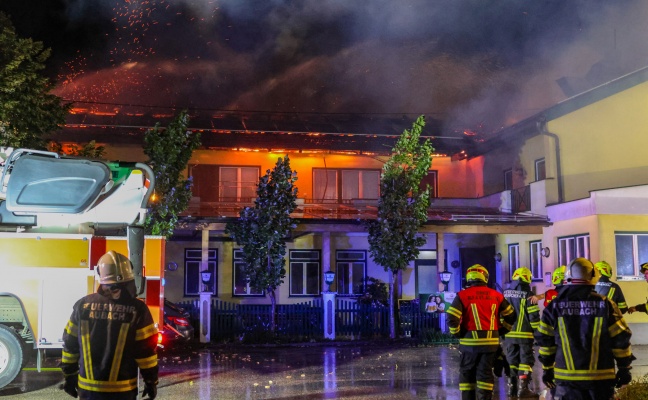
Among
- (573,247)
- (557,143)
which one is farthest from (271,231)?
(557,143)

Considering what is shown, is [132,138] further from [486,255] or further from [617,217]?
[617,217]

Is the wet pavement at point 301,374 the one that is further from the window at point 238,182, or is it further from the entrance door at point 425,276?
the window at point 238,182

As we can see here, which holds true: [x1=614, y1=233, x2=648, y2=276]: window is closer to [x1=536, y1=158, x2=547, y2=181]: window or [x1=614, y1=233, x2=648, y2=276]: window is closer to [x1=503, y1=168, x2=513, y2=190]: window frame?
[x1=536, y1=158, x2=547, y2=181]: window

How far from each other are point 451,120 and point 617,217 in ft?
34.6

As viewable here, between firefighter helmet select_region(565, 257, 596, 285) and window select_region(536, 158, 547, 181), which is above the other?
window select_region(536, 158, 547, 181)

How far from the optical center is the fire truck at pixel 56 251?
8.55 meters

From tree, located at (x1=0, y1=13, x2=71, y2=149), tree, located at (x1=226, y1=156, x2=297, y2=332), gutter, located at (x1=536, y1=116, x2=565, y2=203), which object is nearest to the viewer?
tree, located at (x1=0, y1=13, x2=71, y2=149)

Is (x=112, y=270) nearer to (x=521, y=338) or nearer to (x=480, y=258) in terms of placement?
(x=521, y=338)

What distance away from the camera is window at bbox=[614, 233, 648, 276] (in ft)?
56.4

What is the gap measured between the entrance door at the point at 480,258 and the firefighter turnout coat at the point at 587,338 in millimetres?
17970

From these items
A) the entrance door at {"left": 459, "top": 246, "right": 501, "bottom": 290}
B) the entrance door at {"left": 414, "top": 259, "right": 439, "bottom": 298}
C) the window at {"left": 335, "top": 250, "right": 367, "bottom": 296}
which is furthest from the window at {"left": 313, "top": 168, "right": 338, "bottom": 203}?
the entrance door at {"left": 459, "top": 246, "right": 501, "bottom": 290}

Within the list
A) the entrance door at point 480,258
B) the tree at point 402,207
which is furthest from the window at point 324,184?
the tree at point 402,207

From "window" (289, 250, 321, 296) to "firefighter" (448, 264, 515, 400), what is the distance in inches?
615

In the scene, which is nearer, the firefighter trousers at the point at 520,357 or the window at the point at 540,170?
the firefighter trousers at the point at 520,357
